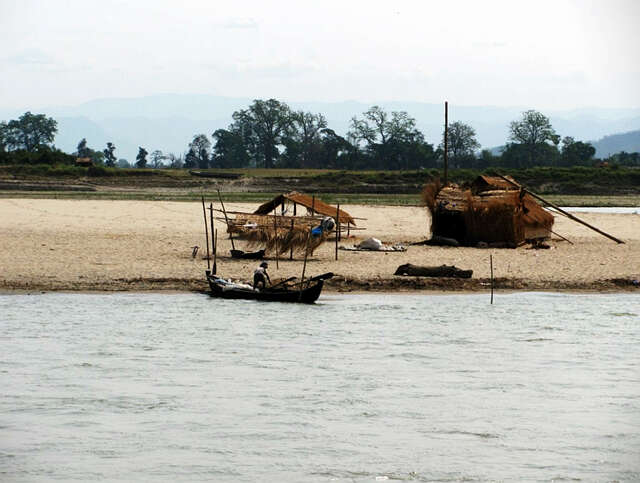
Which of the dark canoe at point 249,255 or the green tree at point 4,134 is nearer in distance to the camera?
the dark canoe at point 249,255

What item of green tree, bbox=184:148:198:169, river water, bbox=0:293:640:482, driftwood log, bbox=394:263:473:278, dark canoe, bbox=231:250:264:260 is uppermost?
green tree, bbox=184:148:198:169

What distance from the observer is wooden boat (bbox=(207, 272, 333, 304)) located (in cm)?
1697

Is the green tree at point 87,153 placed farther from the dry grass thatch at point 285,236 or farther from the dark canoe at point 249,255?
the dark canoe at point 249,255

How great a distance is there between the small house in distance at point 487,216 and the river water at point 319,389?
6386 millimetres

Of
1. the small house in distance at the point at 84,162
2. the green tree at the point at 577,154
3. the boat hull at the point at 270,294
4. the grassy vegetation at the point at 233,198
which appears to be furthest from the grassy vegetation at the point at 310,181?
the boat hull at the point at 270,294

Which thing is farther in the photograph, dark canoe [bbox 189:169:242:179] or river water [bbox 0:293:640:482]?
dark canoe [bbox 189:169:242:179]

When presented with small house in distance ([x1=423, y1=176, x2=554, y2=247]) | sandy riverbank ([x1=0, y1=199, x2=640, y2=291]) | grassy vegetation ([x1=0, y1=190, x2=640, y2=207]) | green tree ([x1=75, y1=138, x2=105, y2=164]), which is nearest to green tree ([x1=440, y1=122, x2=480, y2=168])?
grassy vegetation ([x1=0, y1=190, x2=640, y2=207])

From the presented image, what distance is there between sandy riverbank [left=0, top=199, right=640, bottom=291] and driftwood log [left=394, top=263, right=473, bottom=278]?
235mm

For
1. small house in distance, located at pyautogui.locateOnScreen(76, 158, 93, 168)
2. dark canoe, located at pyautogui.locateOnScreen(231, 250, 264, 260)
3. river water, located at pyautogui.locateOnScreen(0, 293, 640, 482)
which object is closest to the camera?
river water, located at pyautogui.locateOnScreen(0, 293, 640, 482)

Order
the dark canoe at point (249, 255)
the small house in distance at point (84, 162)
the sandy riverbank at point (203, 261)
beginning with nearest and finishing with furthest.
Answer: the sandy riverbank at point (203, 261), the dark canoe at point (249, 255), the small house in distance at point (84, 162)

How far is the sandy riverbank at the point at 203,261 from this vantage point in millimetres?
19297

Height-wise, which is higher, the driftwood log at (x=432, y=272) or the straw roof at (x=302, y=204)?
the straw roof at (x=302, y=204)

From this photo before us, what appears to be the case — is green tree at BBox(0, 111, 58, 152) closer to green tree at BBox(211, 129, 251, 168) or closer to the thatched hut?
green tree at BBox(211, 129, 251, 168)

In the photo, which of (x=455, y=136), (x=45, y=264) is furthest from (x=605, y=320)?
(x=455, y=136)
